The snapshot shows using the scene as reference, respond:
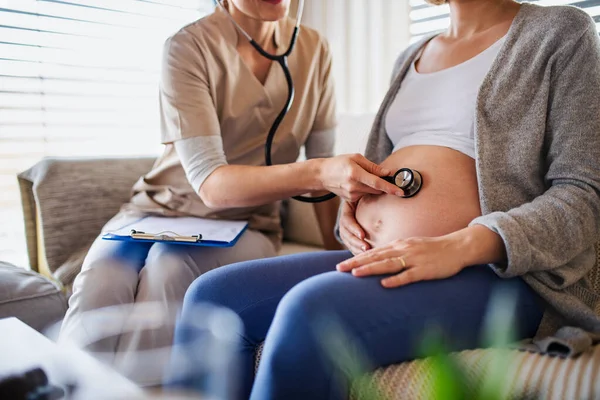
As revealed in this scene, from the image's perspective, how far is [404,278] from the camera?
735 millimetres

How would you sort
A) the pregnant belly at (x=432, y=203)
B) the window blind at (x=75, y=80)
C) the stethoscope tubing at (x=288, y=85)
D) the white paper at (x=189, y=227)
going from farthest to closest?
the window blind at (x=75, y=80) → the stethoscope tubing at (x=288, y=85) → the white paper at (x=189, y=227) → the pregnant belly at (x=432, y=203)

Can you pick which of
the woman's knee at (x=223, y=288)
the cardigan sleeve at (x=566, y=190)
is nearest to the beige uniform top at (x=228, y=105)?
the woman's knee at (x=223, y=288)

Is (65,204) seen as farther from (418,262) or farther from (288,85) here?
(418,262)

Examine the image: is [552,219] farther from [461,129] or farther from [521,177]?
[461,129]

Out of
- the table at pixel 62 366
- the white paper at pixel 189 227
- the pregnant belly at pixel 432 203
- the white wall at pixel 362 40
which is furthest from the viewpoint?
the white wall at pixel 362 40

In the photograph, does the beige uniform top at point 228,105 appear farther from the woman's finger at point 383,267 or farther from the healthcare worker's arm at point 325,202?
the woman's finger at point 383,267

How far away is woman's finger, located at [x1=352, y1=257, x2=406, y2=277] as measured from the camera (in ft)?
2.46

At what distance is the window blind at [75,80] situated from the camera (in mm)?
1879

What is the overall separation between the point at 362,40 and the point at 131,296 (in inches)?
56.8

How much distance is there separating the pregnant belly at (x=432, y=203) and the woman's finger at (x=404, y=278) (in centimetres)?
16

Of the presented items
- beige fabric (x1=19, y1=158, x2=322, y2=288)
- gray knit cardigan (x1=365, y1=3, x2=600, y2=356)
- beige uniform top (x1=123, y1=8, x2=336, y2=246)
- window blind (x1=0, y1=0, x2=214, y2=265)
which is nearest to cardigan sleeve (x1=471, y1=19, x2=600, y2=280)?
gray knit cardigan (x1=365, y1=3, x2=600, y2=356)

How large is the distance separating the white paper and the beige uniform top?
5 cm

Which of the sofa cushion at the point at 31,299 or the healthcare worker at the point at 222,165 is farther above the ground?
the healthcare worker at the point at 222,165

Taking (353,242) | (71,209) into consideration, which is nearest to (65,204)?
(71,209)
